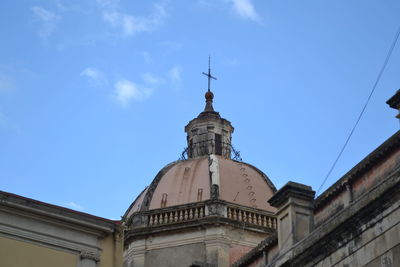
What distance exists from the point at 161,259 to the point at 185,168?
4.50m

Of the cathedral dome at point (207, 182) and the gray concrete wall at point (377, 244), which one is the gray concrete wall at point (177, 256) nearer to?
the cathedral dome at point (207, 182)

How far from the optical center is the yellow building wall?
1381 centimetres

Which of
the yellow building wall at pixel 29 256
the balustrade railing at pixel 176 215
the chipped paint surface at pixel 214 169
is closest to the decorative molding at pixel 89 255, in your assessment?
the yellow building wall at pixel 29 256

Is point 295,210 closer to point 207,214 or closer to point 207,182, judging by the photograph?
point 207,214

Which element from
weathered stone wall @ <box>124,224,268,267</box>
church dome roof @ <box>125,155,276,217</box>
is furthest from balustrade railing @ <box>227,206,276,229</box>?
church dome roof @ <box>125,155,276,217</box>

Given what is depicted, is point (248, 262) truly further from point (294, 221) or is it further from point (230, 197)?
point (230, 197)

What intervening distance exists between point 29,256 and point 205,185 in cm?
1496

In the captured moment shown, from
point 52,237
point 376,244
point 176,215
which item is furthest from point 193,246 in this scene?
point 376,244

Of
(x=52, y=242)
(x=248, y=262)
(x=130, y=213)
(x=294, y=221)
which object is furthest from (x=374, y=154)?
(x=130, y=213)

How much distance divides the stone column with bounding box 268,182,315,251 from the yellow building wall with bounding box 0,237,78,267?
367cm

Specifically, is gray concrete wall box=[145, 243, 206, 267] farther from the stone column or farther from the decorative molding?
the stone column

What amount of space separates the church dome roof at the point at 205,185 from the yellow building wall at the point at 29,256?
45.3 ft

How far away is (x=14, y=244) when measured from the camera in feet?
45.9

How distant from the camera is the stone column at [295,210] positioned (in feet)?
45.3
